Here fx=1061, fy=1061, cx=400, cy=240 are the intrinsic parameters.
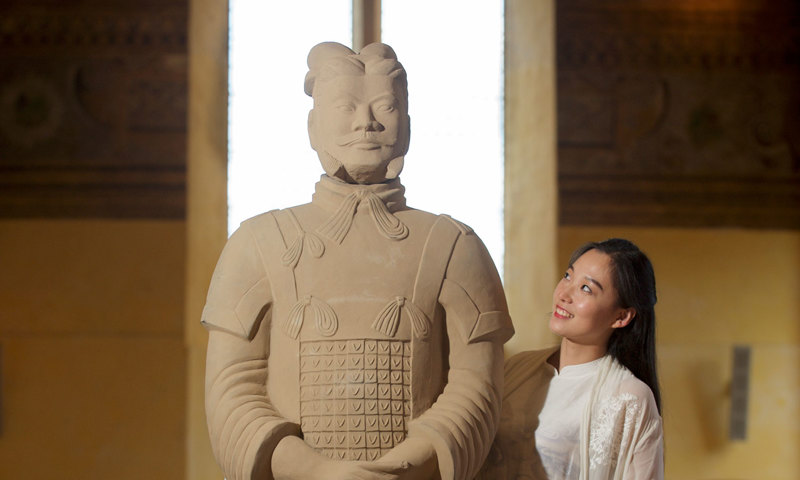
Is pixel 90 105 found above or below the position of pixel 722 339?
above

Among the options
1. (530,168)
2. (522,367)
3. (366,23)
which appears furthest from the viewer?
(366,23)

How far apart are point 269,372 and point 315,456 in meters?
0.32

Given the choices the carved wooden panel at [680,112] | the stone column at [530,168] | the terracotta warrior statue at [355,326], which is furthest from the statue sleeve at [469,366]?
the carved wooden panel at [680,112]

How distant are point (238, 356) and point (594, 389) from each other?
1.13 metres

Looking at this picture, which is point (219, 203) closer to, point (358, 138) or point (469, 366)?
point (358, 138)

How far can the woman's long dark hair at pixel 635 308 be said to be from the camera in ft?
11.2

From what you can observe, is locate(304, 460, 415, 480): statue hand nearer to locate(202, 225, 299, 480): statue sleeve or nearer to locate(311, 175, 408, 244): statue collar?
locate(202, 225, 299, 480): statue sleeve

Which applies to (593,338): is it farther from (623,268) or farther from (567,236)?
(567,236)

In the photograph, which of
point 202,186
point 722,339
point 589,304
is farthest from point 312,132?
point 722,339

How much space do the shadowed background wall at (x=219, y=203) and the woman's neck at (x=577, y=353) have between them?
10.5 feet

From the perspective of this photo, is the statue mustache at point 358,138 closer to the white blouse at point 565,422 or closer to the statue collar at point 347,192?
the statue collar at point 347,192

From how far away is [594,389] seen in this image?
3.38m

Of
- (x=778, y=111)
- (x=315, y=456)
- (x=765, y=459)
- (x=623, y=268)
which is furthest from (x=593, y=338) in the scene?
(x=778, y=111)

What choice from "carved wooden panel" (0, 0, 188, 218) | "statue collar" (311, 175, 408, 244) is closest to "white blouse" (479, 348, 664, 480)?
"statue collar" (311, 175, 408, 244)
